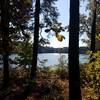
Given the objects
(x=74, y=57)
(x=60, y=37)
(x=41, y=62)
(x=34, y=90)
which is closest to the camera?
(x=74, y=57)

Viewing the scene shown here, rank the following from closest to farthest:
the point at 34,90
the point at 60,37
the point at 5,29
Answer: the point at 34,90 → the point at 5,29 → the point at 60,37

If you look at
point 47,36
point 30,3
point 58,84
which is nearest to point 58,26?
point 47,36

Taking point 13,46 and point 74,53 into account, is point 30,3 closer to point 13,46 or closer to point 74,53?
point 13,46

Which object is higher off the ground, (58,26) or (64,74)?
(58,26)

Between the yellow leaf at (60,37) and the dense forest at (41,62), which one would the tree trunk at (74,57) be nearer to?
the dense forest at (41,62)

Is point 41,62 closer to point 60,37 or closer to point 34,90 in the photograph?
point 60,37

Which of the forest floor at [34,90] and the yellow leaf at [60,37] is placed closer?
the forest floor at [34,90]

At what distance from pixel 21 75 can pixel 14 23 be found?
3692mm

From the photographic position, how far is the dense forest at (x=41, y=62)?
1102 cm

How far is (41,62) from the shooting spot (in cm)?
2458

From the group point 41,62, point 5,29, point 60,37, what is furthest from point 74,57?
point 41,62

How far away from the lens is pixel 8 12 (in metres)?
19.5

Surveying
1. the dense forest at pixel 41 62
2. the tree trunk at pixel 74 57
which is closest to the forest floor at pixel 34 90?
the dense forest at pixel 41 62

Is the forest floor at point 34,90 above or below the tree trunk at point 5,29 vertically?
below
